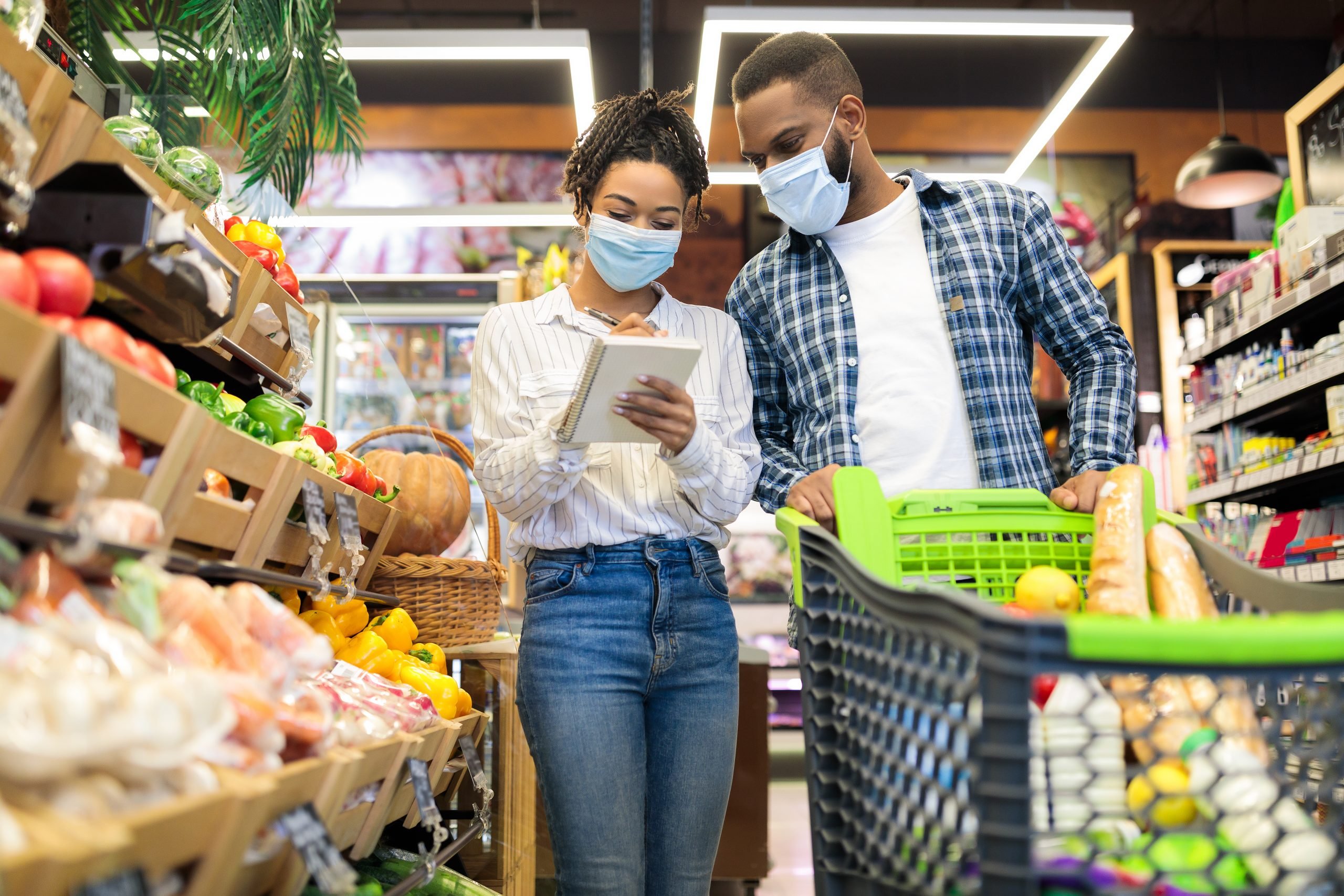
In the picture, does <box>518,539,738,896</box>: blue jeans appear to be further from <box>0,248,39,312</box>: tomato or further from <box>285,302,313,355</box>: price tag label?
<box>0,248,39,312</box>: tomato

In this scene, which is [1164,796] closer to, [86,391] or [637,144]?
[86,391]

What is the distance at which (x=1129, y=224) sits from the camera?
7.17 metres

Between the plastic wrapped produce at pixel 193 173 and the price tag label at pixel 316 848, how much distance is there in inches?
44.4

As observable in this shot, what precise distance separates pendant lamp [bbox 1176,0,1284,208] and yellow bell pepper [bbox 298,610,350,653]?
593 centimetres

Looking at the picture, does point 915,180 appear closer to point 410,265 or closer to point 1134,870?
point 1134,870

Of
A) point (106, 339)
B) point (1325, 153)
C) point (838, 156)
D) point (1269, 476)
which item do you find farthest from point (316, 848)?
point (1325, 153)

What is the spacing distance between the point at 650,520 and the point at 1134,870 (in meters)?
0.94

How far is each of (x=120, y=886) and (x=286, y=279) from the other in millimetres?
1465

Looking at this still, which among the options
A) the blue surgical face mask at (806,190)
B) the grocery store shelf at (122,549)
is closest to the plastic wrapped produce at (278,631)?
the grocery store shelf at (122,549)

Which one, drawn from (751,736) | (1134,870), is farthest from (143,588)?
(751,736)

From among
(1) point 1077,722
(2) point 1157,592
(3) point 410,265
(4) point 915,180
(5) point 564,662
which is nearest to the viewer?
(1) point 1077,722

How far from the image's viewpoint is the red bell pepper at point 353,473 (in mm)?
1953

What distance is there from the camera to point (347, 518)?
5.26ft

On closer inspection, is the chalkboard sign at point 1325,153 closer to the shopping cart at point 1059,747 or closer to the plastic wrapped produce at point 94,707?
the shopping cart at point 1059,747
